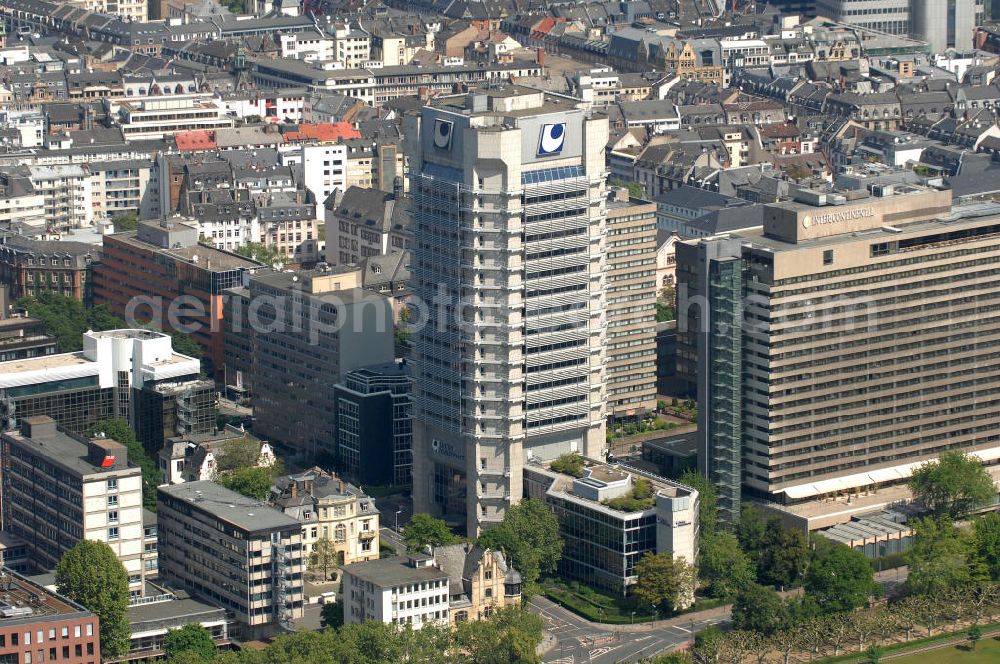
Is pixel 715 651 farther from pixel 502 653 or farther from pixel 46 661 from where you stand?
pixel 46 661

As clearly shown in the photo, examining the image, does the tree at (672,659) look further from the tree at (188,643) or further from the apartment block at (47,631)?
the apartment block at (47,631)

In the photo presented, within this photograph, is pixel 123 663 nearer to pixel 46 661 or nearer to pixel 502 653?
pixel 46 661

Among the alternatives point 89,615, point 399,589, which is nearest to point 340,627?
point 399,589

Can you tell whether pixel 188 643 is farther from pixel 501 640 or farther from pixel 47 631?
pixel 501 640

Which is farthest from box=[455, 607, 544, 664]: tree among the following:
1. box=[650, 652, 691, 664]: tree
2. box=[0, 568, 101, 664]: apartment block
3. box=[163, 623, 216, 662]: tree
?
box=[0, 568, 101, 664]: apartment block

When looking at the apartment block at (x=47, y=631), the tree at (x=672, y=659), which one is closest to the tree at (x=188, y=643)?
the apartment block at (x=47, y=631)
